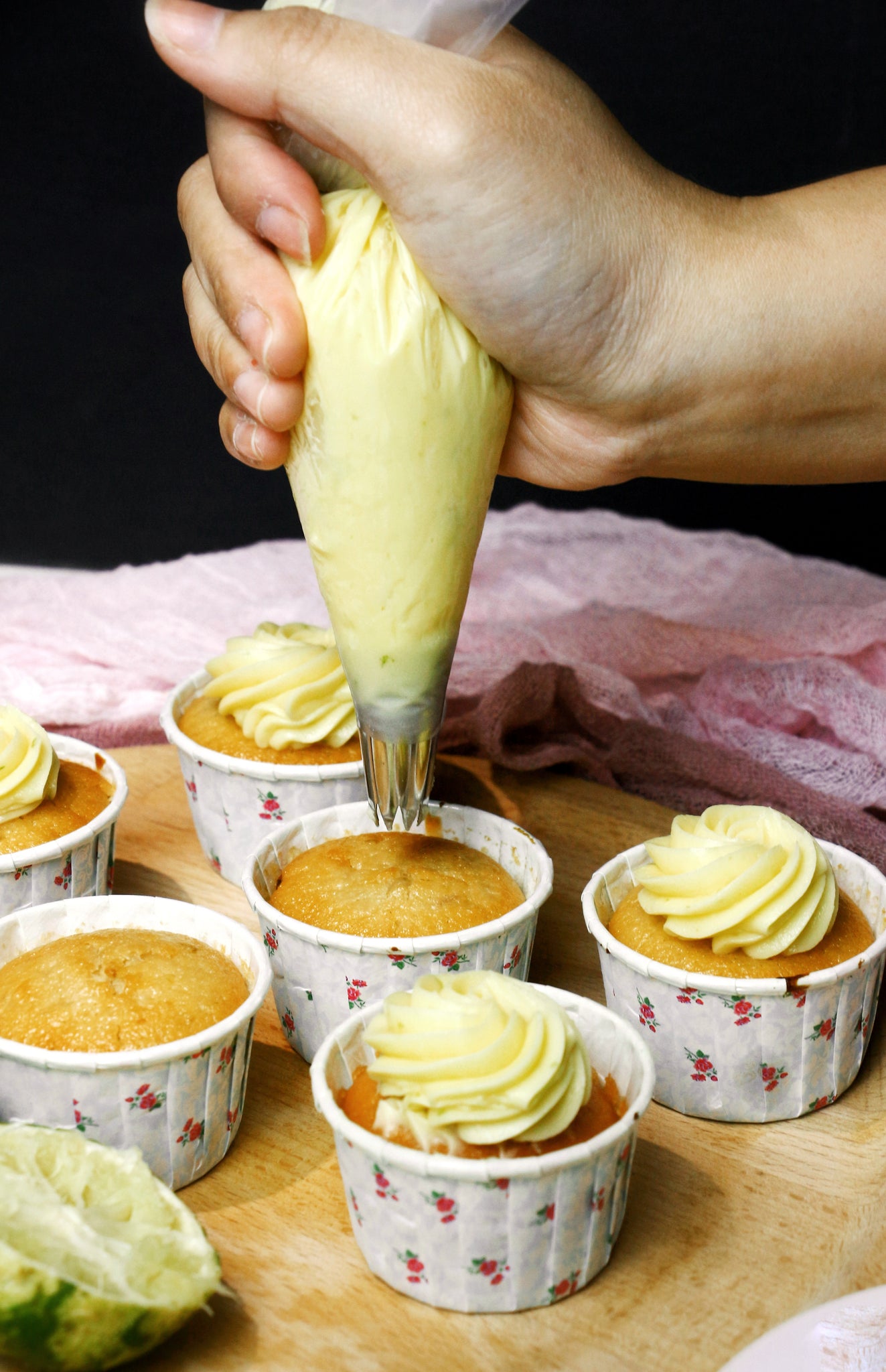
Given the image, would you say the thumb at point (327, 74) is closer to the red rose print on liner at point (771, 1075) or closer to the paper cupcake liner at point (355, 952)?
the paper cupcake liner at point (355, 952)

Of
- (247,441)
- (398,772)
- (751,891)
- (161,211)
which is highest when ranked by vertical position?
(247,441)

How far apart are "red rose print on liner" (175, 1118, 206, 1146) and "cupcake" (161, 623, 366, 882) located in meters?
0.73

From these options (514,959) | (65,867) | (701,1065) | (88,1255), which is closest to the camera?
(88,1255)

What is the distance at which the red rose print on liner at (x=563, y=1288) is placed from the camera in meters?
1.44

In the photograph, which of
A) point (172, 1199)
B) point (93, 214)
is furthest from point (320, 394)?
point (93, 214)

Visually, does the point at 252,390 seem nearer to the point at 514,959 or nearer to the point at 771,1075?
the point at 514,959

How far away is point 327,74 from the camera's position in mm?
1366

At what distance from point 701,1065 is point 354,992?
0.43 metres

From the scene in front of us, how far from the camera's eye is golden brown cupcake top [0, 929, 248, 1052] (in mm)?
1576

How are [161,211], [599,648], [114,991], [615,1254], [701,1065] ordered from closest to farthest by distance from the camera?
1. [615,1254]
2. [114,991]
3. [701,1065]
4. [599,648]
5. [161,211]

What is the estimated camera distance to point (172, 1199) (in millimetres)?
1401

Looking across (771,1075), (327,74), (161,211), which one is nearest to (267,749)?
(771,1075)

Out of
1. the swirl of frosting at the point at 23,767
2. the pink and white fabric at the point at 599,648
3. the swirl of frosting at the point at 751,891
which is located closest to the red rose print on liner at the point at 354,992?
the swirl of frosting at the point at 751,891

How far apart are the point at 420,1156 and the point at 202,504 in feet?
8.48
